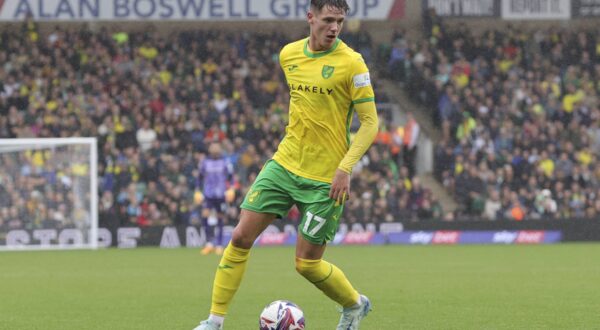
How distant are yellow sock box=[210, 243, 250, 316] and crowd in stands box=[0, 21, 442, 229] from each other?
16178 mm

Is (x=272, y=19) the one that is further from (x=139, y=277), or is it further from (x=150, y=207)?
(x=139, y=277)

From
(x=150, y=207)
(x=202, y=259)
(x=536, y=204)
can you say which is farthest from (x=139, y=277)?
(x=536, y=204)

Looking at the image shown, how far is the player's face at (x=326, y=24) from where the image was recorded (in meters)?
7.23

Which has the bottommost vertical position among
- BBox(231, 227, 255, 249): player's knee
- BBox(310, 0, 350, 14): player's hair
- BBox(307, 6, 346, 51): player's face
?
BBox(231, 227, 255, 249): player's knee

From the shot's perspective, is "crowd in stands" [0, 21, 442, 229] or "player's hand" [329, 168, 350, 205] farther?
"crowd in stands" [0, 21, 442, 229]

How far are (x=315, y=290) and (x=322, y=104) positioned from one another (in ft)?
16.6

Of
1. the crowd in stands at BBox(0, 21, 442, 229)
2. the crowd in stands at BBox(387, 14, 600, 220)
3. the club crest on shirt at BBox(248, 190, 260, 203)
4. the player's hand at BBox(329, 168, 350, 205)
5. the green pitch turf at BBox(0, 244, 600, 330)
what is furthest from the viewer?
the crowd in stands at BBox(387, 14, 600, 220)

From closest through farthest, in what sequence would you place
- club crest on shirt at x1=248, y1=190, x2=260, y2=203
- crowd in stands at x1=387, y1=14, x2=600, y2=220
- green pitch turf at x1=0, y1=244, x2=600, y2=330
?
club crest on shirt at x1=248, y1=190, x2=260, y2=203, green pitch turf at x1=0, y1=244, x2=600, y2=330, crowd in stands at x1=387, y1=14, x2=600, y2=220

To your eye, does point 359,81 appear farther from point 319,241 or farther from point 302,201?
point 319,241

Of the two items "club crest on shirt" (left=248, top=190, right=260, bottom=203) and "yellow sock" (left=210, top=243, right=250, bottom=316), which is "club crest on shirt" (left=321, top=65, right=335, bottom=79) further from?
"yellow sock" (left=210, top=243, right=250, bottom=316)

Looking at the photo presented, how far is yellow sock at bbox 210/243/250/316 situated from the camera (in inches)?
290

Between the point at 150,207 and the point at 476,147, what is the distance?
8.16 meters

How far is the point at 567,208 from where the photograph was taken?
2614 centimetres

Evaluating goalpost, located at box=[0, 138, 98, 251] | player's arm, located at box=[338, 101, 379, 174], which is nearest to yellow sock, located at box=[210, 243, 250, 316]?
player's arm, located at box=[338, 101, 379, 174]
